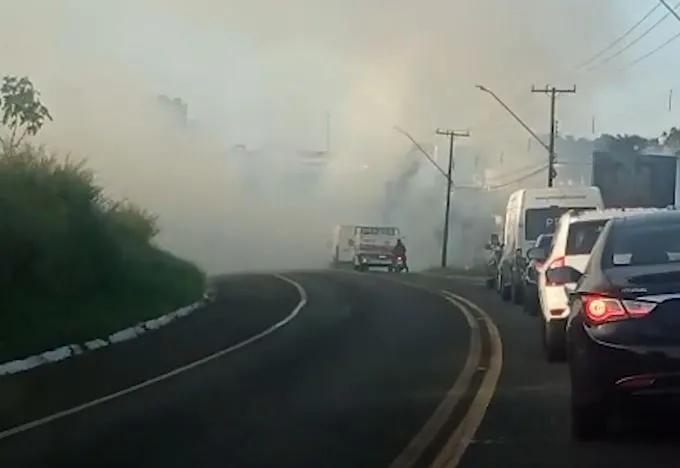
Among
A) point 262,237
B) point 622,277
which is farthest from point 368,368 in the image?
point 262,237

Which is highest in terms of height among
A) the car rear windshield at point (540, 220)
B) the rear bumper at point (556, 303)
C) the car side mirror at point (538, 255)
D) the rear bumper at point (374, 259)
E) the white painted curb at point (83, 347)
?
the car rear windshield at point (540, 220)

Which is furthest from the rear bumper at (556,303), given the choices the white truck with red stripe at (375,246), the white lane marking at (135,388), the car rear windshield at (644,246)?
the white truck with red stripe at (375,246)

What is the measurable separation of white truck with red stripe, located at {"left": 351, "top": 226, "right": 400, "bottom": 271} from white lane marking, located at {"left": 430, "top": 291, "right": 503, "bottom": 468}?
4634 cm

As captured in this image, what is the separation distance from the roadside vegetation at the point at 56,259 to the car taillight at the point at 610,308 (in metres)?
10.8

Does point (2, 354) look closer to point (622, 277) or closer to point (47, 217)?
point (47, 217)

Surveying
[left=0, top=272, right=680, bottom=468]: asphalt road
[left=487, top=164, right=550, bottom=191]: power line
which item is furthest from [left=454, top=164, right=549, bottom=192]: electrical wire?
[left=0, top=272, right=680, bottom=468]: asphalt road

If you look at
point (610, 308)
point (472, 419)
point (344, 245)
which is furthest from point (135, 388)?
point (344, 245)

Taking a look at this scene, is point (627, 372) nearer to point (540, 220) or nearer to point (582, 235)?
point (582, 235)

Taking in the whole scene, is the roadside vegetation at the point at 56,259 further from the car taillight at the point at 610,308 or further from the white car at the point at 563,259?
the car taillight at the point at 610,308

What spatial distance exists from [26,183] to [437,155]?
91.2 meters

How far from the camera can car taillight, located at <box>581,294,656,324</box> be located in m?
10.1

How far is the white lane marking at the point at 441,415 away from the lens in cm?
1052

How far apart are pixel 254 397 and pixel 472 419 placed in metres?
3.00

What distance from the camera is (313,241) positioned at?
98.2m
